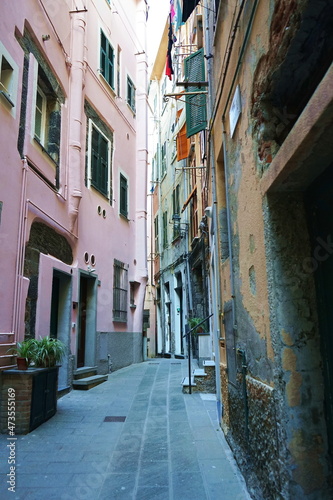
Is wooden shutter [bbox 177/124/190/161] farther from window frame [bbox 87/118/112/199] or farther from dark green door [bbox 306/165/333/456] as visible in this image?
dark green door [bbox 306/165/333/456]

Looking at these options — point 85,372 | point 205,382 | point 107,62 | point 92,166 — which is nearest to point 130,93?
point 107,62

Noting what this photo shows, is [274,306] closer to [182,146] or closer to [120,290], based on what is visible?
[120,290]

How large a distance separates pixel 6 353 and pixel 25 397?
26.1 inches

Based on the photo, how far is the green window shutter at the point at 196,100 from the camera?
764 cm

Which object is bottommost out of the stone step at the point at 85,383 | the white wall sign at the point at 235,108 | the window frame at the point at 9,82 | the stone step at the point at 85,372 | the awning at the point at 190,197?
the stone step at the point at 85,383

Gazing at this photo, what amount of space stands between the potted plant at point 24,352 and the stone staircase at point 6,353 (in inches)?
2.7

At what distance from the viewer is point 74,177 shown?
8.64 m

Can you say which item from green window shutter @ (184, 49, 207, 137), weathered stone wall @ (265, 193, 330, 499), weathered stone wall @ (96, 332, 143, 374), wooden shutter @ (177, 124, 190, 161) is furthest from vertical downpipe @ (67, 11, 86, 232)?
weathered stone wall @ (265, 193, 330, 499)

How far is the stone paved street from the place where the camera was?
3.43 meters

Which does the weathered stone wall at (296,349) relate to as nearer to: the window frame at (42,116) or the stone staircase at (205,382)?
the stone staircase at (205,382)

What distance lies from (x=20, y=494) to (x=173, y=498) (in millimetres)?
1237

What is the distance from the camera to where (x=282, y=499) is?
2.42 meters

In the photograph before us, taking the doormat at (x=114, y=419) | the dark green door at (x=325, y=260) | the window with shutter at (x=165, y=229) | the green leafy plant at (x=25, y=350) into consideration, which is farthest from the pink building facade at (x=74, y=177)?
the window with shutter at (x=165, y=229)

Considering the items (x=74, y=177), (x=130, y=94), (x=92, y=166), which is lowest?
(x=74, y=177)
